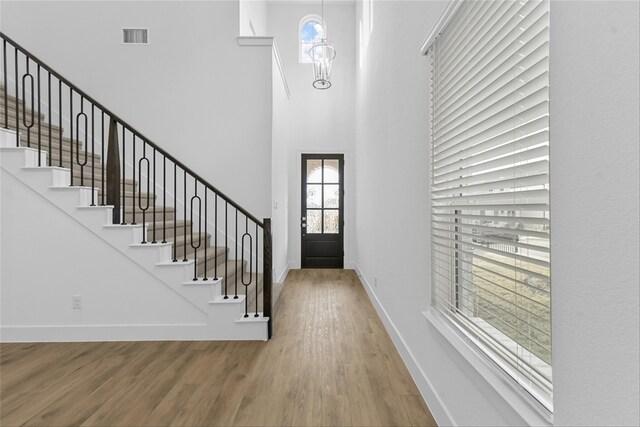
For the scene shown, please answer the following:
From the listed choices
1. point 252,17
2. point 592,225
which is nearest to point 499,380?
point 592,225

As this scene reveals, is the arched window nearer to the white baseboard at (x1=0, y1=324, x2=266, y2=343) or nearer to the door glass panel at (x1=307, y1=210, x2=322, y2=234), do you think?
the door glass panel at (x1=307, y1=210, x2=322, y2=234)

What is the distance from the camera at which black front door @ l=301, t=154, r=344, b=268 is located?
673cm

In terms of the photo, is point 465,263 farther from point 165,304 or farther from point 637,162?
point 165,304

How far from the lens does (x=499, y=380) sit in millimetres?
1245

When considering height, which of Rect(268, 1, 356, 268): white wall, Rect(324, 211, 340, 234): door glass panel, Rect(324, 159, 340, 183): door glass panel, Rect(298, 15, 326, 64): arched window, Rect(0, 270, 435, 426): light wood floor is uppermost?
Rect(298, 15, 326, 64): arched window

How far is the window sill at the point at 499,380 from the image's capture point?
1.04 meters

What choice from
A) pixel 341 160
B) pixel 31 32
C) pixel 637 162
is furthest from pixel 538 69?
pixel 31 32

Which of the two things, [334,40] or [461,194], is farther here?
[334,40]

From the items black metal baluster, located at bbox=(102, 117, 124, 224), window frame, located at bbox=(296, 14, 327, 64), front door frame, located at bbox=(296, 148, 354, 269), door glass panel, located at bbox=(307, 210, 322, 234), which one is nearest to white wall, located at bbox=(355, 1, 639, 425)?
black metal baluster, located at bbox=(102, 117, 124, 224)

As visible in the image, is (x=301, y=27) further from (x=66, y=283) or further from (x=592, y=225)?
(x=592, y=225)

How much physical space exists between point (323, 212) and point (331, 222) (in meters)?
0.27

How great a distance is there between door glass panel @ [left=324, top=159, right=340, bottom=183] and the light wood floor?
383 centimetres

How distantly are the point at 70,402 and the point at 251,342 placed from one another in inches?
54.1

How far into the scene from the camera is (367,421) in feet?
6.34
